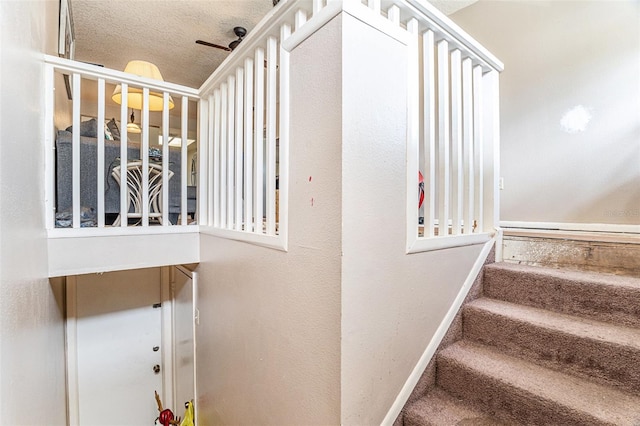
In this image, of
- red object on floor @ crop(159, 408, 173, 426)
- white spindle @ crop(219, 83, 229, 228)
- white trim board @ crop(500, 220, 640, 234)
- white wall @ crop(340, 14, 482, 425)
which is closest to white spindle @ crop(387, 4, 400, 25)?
white wall @ crop(340, 14, 482, 425)

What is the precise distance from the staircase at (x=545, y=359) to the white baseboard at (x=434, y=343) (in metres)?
0.07

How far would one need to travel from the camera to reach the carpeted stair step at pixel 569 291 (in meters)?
1.40

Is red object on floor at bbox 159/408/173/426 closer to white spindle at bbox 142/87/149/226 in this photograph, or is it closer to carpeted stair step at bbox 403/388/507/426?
white spindle at bbox 142/87/149/226

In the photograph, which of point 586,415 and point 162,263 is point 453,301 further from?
point 162,263

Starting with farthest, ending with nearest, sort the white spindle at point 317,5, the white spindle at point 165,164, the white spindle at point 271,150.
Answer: the white spindle at point 165,164 → the white spindle at point 271,150 → the white spindle at point 317,5

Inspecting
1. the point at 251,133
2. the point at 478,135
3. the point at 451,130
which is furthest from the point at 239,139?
the point at 478,135

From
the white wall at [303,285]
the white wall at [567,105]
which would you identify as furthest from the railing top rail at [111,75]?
the white wall at [567,105]

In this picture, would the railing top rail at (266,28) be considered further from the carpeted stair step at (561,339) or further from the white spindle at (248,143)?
the carpeted stair step at (561,339)

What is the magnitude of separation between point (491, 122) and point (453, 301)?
111 centimetres

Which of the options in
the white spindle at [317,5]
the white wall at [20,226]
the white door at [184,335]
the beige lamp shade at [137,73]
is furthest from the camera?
the beige lamp shade at [137,73]

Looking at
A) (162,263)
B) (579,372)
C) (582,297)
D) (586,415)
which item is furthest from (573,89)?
(162,263)

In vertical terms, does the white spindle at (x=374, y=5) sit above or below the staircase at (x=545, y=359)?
above

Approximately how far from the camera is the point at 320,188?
3.53 ft

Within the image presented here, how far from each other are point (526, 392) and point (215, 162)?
202 cm
